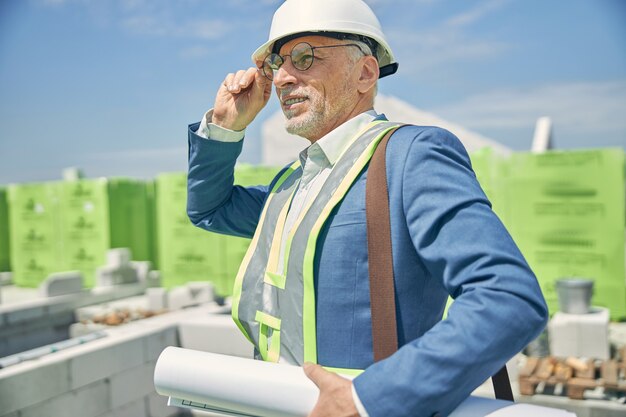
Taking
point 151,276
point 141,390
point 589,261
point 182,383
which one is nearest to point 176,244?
point 151,276

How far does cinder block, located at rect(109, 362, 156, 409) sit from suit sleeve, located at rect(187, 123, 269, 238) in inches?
130

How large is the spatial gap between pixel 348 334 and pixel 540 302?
45 centimetres

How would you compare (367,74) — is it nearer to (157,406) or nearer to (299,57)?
(299,57)

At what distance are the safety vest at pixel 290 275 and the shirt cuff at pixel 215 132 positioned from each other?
1.08ft

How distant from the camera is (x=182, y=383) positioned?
135 cm

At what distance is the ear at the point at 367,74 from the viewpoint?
1643mm

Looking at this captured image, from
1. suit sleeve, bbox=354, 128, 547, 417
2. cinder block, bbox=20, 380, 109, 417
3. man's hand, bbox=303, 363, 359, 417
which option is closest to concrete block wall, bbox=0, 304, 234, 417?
cinder block, bbox=20, 380, 109, 417

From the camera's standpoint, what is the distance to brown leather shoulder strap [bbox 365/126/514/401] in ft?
4.17

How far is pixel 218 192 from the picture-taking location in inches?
78.5

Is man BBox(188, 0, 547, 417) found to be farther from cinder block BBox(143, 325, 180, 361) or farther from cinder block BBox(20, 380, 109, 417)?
cinder block BBox(143, 325, 180, 361)

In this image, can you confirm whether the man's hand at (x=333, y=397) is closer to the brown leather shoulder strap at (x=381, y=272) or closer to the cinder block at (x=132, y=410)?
the brown leather shoulder strap at (x=381, y=272)

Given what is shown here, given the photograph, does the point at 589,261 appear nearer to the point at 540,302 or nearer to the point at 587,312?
the point at 587,312

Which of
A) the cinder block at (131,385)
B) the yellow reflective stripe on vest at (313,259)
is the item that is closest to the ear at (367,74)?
the yellow reflective stripe on vest at (313,259)

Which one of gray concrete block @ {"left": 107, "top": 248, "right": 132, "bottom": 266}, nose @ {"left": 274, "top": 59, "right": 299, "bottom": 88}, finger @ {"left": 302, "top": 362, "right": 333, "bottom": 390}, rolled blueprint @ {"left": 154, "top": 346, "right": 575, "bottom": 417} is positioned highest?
nose @ {"left": 274, "top": 59, "right": 299, "bottom": 88}
